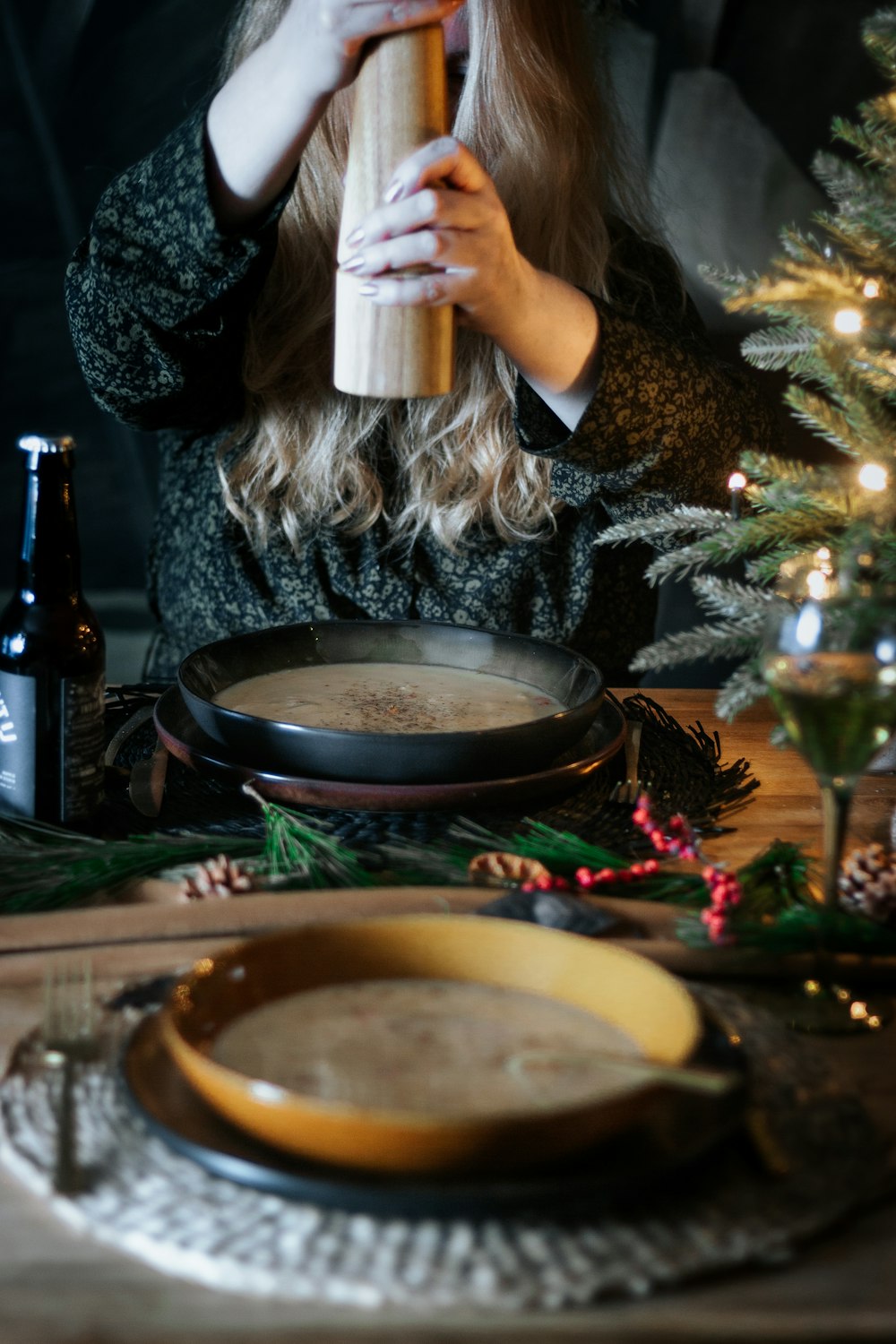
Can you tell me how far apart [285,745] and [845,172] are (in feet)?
2.04

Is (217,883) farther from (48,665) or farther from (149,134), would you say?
(149,134)

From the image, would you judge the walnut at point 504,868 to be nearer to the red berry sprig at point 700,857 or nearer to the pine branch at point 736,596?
the red berry sprig at point 700,857

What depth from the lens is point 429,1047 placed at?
0.58 meters

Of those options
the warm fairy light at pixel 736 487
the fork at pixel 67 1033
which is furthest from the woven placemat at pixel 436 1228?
→ the warm fairy light at pixel 736 487

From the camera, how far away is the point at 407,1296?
0.46 m

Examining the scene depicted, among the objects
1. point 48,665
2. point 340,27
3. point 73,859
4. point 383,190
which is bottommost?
point 73,859

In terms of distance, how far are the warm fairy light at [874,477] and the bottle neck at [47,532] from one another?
586 millimetres

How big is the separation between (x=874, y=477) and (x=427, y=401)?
777 millimetres

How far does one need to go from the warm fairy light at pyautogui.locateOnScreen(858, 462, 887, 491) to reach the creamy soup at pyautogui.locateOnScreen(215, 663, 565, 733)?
1.01ft

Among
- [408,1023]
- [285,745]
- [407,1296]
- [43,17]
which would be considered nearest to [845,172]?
[285,745]

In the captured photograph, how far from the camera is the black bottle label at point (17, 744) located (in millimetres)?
895

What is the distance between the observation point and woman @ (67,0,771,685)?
54.0 inches

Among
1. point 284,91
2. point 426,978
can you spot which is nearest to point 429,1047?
point 426,978

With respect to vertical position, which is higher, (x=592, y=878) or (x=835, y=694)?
(x=835, y=694)
